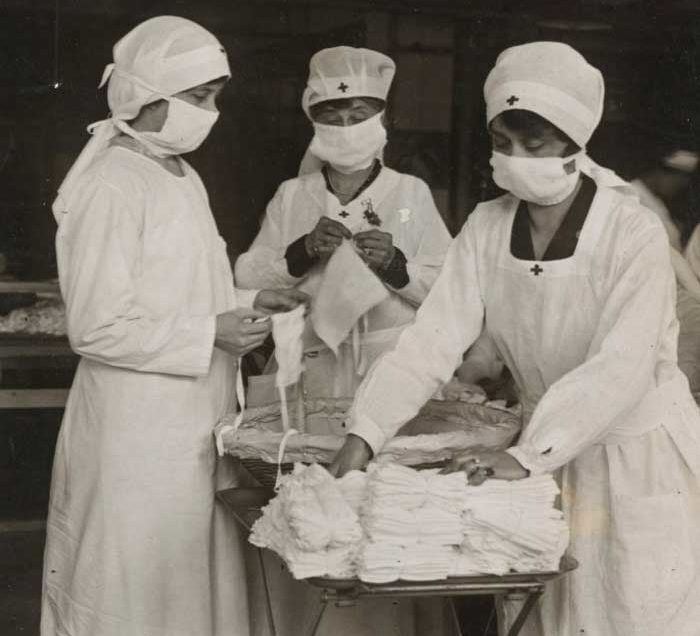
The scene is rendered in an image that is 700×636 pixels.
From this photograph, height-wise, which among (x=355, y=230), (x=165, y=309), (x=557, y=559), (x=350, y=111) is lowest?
(x=557, y=559)

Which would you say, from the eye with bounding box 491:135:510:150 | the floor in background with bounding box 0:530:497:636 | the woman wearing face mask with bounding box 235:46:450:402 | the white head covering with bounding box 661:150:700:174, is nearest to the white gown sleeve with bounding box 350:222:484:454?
the eye with bounding box 491:135:510:150

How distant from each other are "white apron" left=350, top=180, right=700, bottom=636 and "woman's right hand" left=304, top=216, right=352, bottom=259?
90 cm

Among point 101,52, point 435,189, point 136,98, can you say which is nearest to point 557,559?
point 136,98

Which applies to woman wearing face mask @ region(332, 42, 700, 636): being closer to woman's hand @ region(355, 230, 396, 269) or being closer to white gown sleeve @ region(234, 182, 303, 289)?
woman's hand @ region(355, 230, 396, 269)

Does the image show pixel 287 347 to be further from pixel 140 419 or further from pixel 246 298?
pixel 140 419

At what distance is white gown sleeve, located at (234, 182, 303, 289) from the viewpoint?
4.51m

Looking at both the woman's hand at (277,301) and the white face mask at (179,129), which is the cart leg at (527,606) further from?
the white face mask at (179,129)

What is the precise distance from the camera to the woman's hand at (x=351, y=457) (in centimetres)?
317

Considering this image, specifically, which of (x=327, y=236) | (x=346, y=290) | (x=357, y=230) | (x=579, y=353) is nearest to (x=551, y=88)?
(x=579, y=353)

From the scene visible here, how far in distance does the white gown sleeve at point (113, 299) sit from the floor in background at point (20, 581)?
204 cm

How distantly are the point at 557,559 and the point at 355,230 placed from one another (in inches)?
78.6

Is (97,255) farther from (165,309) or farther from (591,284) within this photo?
(591,284)

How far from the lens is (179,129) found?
368cm

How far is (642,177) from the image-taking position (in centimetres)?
657
